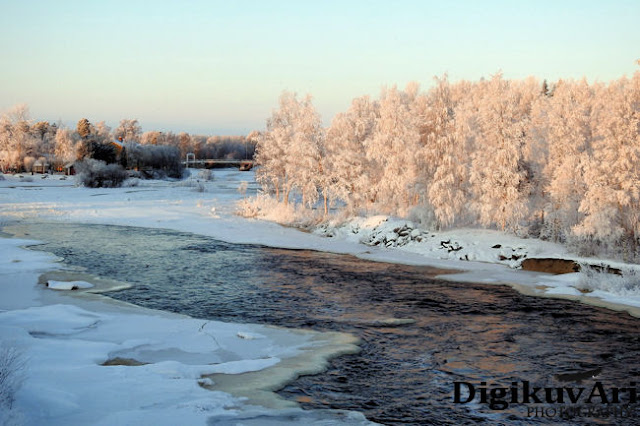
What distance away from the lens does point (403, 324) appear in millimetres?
14555

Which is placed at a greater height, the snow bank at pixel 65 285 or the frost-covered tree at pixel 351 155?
the frost-covered tree at pixel 351 155

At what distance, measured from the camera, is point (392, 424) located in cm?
848

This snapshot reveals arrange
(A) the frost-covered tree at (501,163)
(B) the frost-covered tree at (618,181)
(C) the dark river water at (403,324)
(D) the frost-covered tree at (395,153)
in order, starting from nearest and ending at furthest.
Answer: (C) the dark river water at (403,324) → (B) the frost-covered tree at (618,181) → (A) the frost-covered tree at (501,163) → (D) the frost-covered tree at (395,153)

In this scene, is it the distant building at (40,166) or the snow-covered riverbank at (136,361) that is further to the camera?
the distant building at (40,166)

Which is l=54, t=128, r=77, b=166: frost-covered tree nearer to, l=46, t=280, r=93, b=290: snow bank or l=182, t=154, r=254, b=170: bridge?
l=182, t=154, r=254, b=170: bridge

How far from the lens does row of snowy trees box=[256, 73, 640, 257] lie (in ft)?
77.3

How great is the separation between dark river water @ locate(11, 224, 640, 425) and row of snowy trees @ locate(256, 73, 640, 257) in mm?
7295

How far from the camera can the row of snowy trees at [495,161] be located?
23547 millimetres

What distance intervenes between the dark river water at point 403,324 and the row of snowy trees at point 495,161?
7.30m

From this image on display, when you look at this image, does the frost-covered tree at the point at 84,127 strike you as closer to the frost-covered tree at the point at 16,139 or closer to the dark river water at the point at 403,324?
the frost-covered tree at the point at 16,139

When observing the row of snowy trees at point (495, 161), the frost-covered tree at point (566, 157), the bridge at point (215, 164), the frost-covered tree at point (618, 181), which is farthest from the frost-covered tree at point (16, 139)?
the frost-covered tree at point (618, 181)

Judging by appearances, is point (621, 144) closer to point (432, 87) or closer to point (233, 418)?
point (432, 87)

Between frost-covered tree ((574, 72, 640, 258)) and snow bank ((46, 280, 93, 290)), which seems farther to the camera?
frost-covered tree ((574, 72, 640, 258))

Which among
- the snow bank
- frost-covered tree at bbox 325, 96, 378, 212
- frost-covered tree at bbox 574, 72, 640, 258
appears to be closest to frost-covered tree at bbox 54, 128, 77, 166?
frost-covered tree at bbox 325, 96, 378, 212
